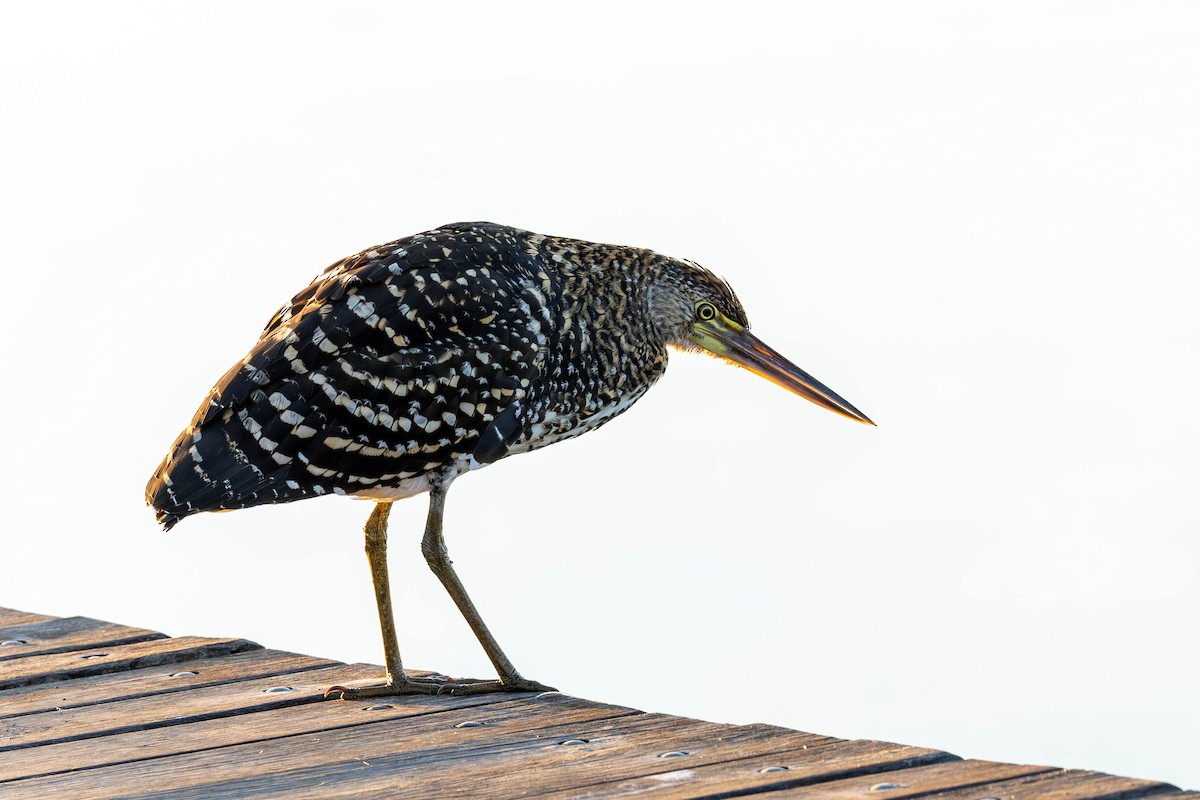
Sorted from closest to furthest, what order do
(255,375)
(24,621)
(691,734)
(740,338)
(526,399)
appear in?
(691,734), (255,375), (526,399), (24,621), (740,338)

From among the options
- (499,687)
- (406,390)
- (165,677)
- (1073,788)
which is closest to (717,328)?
(406,390)

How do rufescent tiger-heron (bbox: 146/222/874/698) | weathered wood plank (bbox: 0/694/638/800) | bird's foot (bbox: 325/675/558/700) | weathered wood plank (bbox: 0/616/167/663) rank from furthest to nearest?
weathered wood plank (bbox: 0/616/167/663) < rufescent tiger-heron (bbox: 146/222/874/698) < bird's foot (bbox: 325/675/558/700) < weathered wood plank (bbox: 0/694/638/800)

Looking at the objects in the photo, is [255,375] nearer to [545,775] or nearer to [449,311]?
[449,311]

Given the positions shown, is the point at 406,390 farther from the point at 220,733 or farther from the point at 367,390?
the point at 220,733

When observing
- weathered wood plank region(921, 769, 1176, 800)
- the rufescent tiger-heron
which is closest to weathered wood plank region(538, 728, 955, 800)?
weathered wood plank region(921, 769, 1176, 800)

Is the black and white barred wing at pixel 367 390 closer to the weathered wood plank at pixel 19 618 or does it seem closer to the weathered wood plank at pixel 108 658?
the weathered wood plank at pixel 108 658

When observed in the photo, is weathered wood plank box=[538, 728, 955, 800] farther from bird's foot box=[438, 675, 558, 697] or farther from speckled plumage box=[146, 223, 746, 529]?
speckled plumage box=[146, 223, 746, 529]

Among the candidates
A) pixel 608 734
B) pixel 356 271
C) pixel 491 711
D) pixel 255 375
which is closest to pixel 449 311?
pixel 356 271
